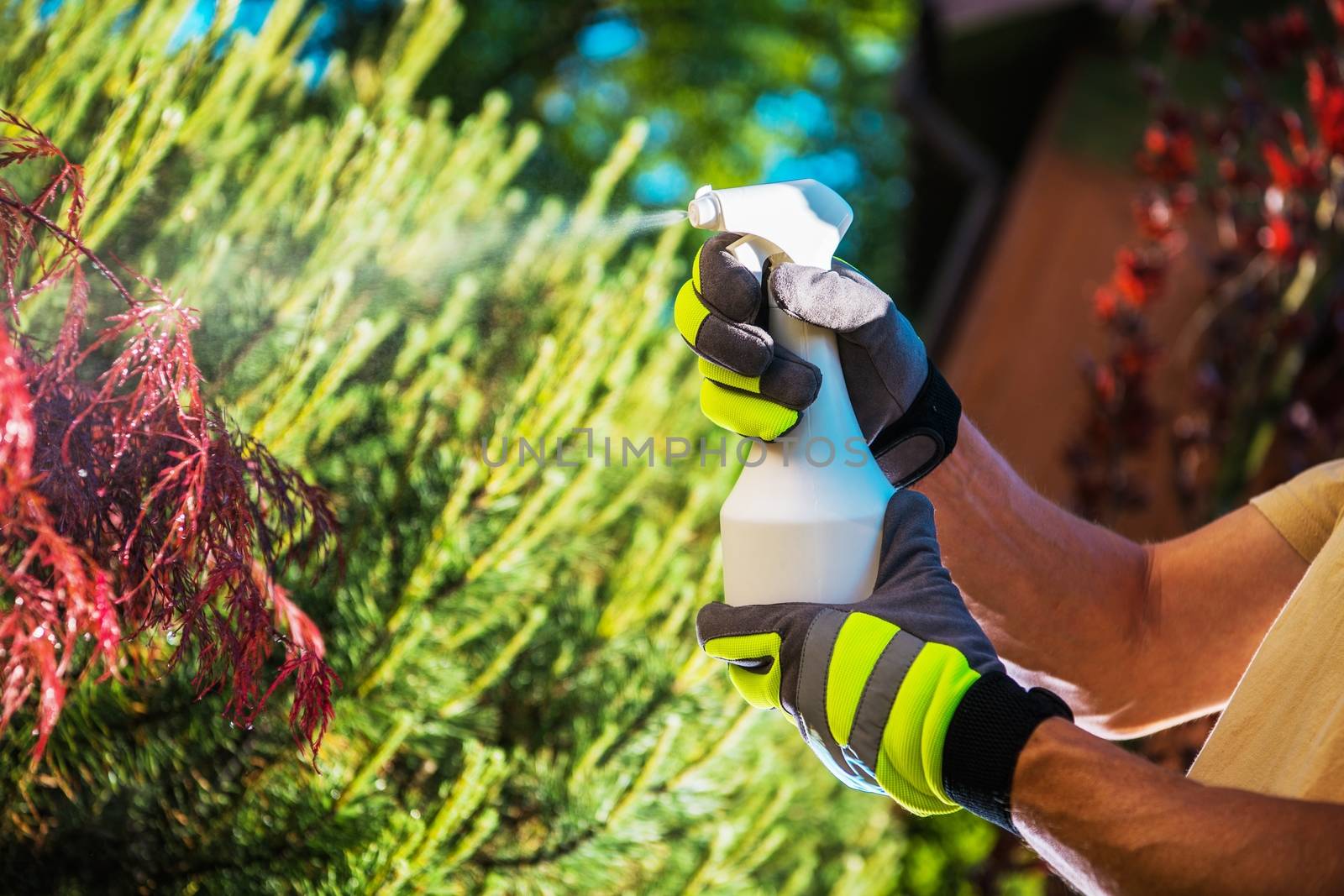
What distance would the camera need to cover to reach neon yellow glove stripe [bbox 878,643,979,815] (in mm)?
704

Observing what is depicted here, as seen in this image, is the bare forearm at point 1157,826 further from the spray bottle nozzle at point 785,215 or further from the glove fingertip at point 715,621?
the spray bottle nozzle at point 785,215

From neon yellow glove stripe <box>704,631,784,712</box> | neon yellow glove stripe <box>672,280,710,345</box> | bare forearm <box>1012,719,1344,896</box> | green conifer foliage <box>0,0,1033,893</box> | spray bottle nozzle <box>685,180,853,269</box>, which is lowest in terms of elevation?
green conifer foliage <box>0,0,1033,893</box>

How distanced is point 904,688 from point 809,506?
168 millimetres

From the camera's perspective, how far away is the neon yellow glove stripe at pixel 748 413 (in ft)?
2.74

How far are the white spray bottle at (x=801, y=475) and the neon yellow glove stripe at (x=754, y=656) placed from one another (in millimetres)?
41

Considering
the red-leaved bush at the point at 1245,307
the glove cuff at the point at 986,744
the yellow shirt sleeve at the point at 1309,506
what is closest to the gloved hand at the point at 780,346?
the glove cuff at the point at 986,744

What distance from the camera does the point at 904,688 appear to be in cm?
71

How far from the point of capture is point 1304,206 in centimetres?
183

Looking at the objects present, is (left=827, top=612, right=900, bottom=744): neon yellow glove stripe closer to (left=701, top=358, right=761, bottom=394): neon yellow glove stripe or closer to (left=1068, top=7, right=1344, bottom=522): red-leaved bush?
(left=701, top=358, right=761, bottom=394): neon yellow glove stripe

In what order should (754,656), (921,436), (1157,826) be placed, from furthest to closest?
1. (921,436)
2. (754,656)
3. (1157,826)

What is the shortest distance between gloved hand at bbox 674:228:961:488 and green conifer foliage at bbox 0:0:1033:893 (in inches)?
12.9

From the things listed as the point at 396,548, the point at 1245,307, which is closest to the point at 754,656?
the point at 396,548

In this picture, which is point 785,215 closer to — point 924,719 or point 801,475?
point 801,475

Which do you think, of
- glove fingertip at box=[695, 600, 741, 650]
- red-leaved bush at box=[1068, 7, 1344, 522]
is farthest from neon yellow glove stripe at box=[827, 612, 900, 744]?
red-leaved bush at box=[1068, 7, 1344, 522]
